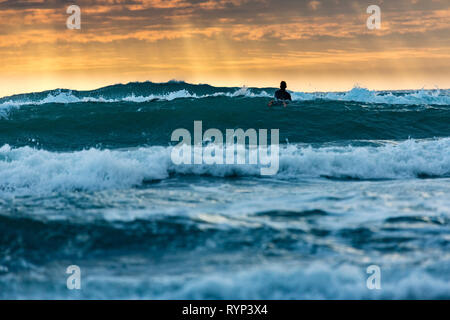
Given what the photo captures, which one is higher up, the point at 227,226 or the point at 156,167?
the point at 156,167

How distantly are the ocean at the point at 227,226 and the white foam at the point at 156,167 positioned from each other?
30mm

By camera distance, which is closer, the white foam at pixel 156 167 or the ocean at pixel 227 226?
the ocean at pixel 227 226

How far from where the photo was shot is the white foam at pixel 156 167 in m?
7.55

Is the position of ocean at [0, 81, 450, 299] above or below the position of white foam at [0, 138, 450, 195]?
below

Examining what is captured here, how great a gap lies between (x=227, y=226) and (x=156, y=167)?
3817 mm

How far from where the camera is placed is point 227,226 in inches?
201

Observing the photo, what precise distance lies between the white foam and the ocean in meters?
0.03

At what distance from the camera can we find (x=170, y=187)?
7500 millimetres

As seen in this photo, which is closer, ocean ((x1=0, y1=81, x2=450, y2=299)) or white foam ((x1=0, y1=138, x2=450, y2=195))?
ocean ((x1=0, y1=81, x2=450, y2=299))

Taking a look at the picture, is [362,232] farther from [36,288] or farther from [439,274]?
[36,288]

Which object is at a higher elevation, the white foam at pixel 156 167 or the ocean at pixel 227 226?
the white foam at pixel 156 167

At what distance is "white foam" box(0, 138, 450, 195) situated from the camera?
7.55m

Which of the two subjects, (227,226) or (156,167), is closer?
(227,226)
